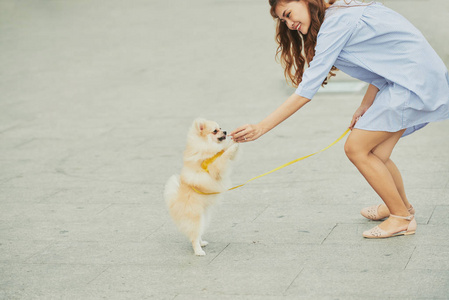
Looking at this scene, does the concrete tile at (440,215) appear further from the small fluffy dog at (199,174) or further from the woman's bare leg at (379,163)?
the small fluffy dog at (199,174)

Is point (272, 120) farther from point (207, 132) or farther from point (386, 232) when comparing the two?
point (386, 232)

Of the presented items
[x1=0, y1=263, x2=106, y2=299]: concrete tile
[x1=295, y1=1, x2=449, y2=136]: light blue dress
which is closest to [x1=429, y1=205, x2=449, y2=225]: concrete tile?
[x1=295, y1=1, x2=449, y2=136]: light blue dress

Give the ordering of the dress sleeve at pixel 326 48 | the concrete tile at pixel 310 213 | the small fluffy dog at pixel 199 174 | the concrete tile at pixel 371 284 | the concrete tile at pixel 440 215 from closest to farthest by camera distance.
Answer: the concrete tile at pixel 371 284 < the dress sleeve at pixel 326 48 < the small fluffy dog at pixel 199 174 < the concrete tile at pixel 440 215 < the concrete tile at pixel 310 213

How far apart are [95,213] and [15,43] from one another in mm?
9229

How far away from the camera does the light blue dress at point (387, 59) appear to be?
394cm

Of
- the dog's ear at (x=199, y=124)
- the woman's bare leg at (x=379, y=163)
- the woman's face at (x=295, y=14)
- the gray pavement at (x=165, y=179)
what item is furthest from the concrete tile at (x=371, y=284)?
the woman's face at (x=295, y=14)

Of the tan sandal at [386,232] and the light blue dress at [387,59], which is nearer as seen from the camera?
the light blue dress at [387,59]

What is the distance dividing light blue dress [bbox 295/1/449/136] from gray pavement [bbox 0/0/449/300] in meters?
0.90

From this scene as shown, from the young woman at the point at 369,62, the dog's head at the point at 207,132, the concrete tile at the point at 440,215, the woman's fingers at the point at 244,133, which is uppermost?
the young woman at the point at 369,62

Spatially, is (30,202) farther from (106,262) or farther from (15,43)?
(15,43)

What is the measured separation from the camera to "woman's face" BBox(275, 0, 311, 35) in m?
3.93

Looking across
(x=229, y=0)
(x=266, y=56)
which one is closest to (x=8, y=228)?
(x=266, y=56)

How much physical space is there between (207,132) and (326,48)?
3.13ft

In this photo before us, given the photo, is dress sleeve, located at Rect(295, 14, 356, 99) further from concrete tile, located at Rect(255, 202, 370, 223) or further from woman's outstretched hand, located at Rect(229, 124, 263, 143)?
concrete tile, located at Rect(255, 202, 370, 223)
